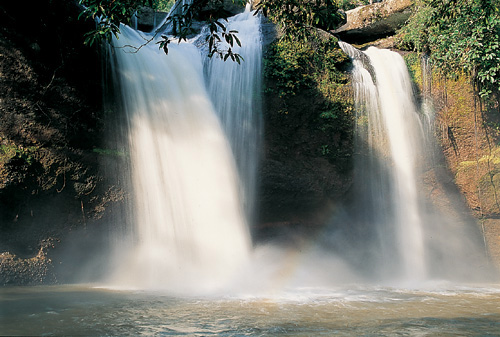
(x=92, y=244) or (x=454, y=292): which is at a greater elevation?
(x=92, y=244)

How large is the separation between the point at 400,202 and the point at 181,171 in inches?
200

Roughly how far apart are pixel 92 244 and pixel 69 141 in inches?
73.7

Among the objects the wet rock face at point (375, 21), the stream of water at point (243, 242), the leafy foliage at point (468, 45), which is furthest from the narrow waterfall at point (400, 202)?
the wet rock face at point (375, 21)

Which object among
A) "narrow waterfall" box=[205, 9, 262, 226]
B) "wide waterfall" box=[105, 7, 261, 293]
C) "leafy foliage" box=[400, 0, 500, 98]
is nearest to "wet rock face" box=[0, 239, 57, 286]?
"wide waterfall" box=[105, 7, 261, 293]

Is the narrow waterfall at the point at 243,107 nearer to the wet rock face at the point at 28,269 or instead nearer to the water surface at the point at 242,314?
the water surface at the point at 242,314

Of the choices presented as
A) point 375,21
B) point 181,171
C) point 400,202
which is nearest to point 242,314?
point 181,171

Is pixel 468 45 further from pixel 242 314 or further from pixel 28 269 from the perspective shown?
pixel 28 269

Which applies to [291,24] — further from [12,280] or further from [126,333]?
[12,280]

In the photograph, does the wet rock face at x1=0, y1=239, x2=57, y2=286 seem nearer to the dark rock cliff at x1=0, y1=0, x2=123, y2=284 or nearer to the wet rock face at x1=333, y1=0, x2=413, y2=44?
the dark rock cliff at x1=0, y1=0, x2=123, y2=284

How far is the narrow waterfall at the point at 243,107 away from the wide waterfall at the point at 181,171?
0.02 meters

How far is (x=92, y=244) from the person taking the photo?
748cm

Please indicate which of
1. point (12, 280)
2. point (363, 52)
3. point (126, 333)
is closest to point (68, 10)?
point (12, 280)

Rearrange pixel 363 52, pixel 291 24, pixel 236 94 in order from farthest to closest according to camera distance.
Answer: pixel 363 52 → pixel 236 94 → pixel 291 24

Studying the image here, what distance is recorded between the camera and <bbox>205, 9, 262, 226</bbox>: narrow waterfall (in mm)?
9008
